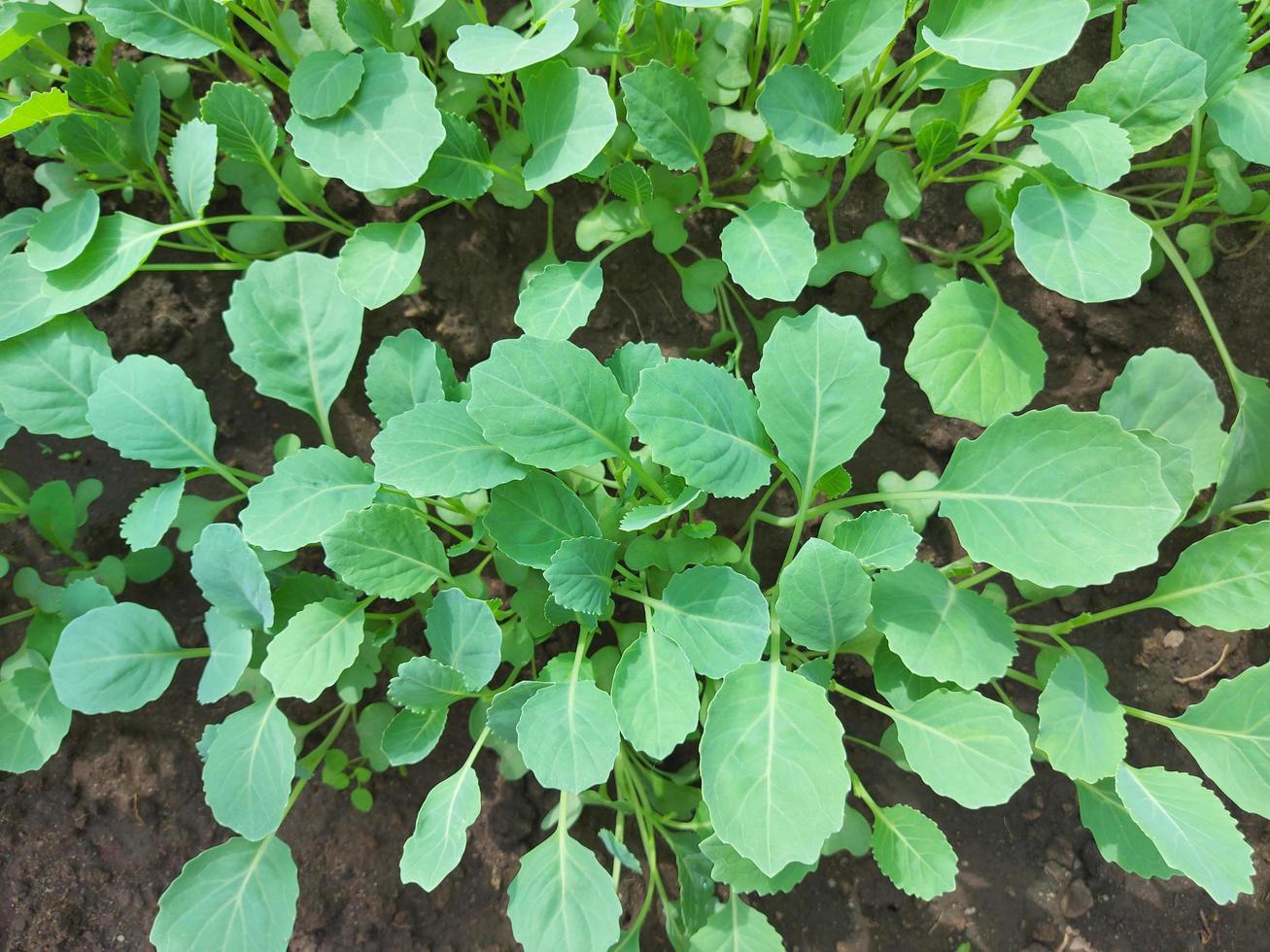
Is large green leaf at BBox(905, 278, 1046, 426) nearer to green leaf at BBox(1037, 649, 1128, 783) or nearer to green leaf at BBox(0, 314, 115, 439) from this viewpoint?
green leaf at BBox(1037, 649, 1128, 783)

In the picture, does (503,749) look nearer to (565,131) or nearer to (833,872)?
(833,872)

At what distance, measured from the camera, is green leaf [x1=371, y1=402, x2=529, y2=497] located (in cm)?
98

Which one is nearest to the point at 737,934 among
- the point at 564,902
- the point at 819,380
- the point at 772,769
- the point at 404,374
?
the point at 564,902

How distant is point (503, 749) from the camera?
1205 mm

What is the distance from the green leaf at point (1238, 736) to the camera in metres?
1.01

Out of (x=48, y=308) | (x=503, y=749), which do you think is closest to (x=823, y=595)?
(x=503, y=749)

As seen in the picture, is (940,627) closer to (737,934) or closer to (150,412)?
(737,934)

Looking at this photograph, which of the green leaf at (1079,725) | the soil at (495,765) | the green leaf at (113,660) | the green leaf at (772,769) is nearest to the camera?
the green leaf at (772,769)

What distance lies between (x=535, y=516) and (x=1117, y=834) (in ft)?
2.67

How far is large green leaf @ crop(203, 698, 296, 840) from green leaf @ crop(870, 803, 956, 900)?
70 centimetres

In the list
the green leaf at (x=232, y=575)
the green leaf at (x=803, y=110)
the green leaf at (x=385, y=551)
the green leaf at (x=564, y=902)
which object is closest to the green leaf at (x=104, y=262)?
the green leaf at (x=232, y=575)

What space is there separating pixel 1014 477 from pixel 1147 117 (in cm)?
47

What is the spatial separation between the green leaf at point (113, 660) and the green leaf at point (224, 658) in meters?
0.09

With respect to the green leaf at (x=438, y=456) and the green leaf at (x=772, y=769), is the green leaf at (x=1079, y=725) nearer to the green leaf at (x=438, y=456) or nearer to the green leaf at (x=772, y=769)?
the green leaf at (x=772, y=769)
